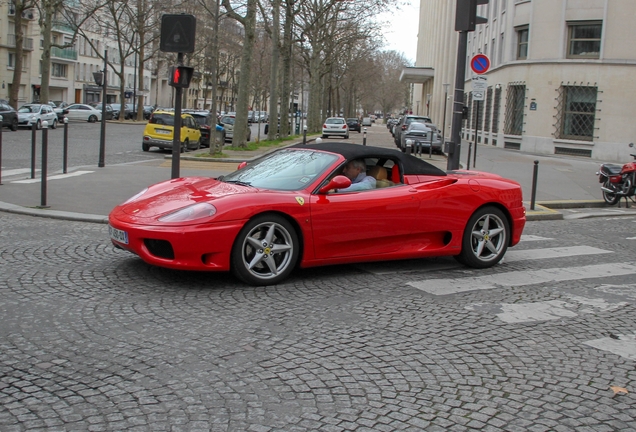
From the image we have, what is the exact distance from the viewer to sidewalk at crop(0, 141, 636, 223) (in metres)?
10.7

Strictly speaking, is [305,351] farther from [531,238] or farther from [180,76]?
[180,76]

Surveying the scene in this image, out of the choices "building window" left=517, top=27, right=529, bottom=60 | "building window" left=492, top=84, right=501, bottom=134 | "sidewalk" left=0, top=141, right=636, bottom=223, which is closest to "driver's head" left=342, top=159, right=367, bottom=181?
"sidewalk" left=0, top=141, right=636, bottom=223

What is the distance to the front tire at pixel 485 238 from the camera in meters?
7.94

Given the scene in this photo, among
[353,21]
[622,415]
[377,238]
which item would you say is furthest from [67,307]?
[353,21]

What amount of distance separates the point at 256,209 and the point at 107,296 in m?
1.51

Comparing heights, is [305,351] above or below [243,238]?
below

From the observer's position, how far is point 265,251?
21.8 ft

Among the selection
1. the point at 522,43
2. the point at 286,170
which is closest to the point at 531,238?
the point at 286,170

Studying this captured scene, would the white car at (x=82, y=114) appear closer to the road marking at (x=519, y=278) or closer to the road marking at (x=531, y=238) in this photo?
the road marking at (x=531, y=238)

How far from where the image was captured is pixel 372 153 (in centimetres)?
769

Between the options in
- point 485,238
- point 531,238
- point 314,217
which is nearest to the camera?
point 314,217

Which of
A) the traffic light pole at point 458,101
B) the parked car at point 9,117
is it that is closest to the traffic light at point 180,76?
the traffic light pole at point 458,101

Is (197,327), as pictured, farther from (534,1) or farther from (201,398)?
(534,1)

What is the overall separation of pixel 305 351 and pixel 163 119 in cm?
2439
